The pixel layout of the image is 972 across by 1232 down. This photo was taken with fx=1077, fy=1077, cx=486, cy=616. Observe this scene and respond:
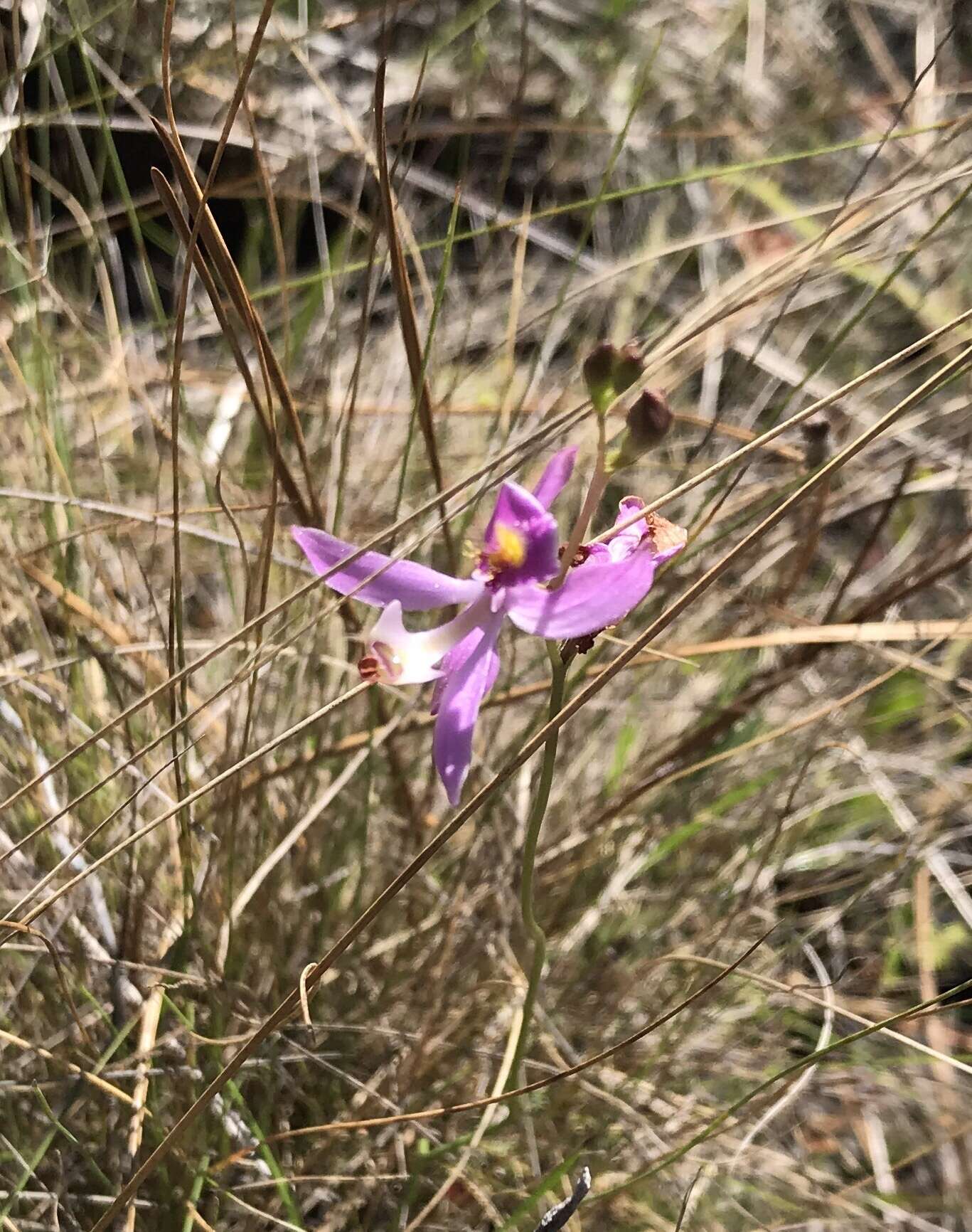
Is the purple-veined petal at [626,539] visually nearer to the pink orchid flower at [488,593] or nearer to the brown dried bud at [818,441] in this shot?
the pink orchid flower at [488,593]

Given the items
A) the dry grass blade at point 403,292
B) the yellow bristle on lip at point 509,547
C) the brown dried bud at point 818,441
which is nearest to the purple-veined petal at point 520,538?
the yellow bristle on lip at point 509,547

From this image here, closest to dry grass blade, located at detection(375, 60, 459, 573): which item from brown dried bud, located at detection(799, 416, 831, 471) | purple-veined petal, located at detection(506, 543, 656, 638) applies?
purple-veined petal, located at detection(506, 543, 656, 638)

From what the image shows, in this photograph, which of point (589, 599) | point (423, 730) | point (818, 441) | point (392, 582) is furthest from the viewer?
point (423, 730)

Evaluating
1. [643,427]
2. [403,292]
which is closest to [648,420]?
[643,427]

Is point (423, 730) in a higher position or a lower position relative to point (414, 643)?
lower

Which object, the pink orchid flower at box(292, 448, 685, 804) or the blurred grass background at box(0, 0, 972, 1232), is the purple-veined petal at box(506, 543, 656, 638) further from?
the blurred grass background at box(0, 0, 972, 1232)

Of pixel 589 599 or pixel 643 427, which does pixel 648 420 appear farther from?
pixel 589 599

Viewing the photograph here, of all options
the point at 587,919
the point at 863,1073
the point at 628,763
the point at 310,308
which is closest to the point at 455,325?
the point at 310,308
